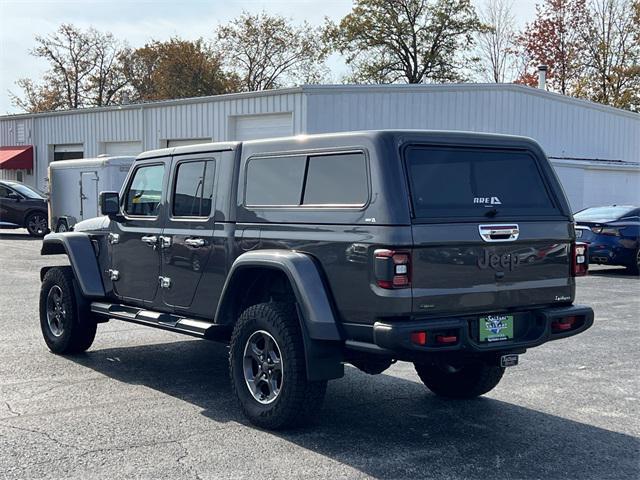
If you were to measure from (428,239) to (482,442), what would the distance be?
57.6 inches

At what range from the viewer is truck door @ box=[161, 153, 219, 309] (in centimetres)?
624

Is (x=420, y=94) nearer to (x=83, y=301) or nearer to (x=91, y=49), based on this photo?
(x=83, y=301)

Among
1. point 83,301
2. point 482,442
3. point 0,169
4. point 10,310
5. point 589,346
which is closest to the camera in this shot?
point 482,442

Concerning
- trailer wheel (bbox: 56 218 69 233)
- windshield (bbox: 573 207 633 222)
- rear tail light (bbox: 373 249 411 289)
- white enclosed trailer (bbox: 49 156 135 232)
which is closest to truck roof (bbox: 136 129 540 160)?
rear tail light (bbox: 373 249 411 289)

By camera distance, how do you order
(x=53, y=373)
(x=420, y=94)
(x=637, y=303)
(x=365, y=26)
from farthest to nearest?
(x=365, y=26) → (x=420, y=94) → (x=637, y=303) → (x=53, y=373)

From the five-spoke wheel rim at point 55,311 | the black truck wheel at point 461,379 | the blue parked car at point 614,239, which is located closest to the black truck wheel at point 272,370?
the black truck wheel at point 461,379

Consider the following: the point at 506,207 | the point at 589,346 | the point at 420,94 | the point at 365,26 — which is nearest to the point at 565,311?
the point at 506,207

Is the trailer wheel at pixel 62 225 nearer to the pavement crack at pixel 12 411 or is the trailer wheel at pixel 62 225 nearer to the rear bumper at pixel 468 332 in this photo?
the pavement crack at pixel 12 411

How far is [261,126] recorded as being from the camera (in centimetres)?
2347

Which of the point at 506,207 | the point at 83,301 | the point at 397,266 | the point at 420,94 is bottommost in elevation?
the point at 83,301

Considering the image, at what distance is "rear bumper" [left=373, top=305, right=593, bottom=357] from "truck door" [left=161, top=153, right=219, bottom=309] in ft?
6.47

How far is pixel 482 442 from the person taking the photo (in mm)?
5266

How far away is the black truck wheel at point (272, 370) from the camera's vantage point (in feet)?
17.1

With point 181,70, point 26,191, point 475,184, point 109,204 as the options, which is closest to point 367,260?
point 475,184
